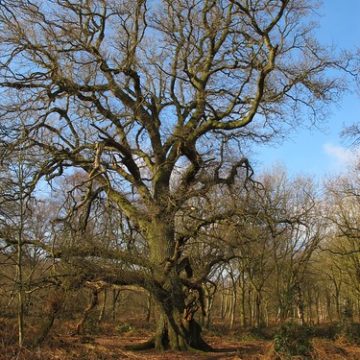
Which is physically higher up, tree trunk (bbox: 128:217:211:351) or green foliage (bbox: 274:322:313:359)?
tree trunk (bbox: 128:217:211:351)

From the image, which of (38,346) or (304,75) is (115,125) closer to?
(304,75)

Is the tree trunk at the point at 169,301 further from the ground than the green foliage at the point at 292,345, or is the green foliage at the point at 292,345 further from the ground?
the tree trunk at the point at 169,301

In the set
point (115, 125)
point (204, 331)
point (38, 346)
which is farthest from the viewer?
point (204, 331)

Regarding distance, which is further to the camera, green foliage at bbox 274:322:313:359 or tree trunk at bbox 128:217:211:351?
tree trunk at bbox 128:217:211:351

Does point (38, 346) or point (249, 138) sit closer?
point (38, 346)

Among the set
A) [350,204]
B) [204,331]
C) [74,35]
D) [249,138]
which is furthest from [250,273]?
[74,35]

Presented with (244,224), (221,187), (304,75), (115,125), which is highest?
(304,75)

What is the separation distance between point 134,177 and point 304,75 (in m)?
6.68

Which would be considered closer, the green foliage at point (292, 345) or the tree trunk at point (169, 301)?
the green foliage at point (292, 345)

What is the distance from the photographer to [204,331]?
91.0 ft

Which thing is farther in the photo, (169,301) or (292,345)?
(169,301)

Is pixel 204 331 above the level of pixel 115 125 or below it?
below

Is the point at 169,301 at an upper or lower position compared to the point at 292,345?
upper

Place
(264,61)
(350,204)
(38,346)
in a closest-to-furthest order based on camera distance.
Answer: (38,346), (264,61), (350,204)
